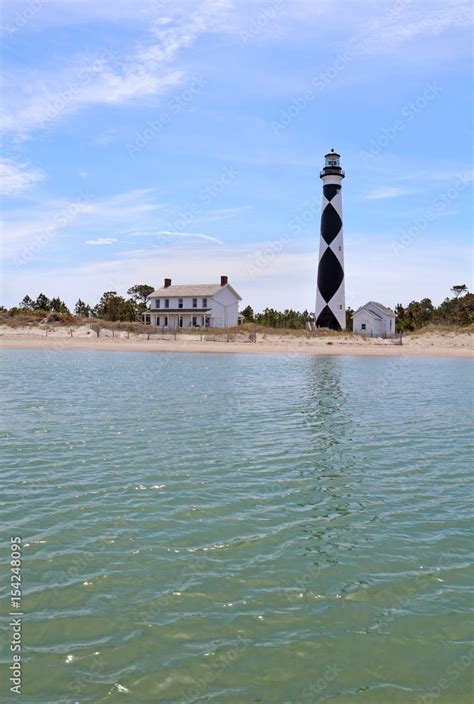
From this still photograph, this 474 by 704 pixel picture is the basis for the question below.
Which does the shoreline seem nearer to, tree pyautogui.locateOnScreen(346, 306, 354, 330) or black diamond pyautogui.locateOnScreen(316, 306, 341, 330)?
black diamond pyautogui.locateOnScreen(316, 306, 341, 330)

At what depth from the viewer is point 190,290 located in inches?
2778

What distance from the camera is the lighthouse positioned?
197ft

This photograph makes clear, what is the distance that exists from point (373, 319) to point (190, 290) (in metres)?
21.5

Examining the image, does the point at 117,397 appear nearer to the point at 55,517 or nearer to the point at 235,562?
the point at 55,517

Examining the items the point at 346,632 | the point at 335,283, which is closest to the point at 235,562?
the point at 346,632

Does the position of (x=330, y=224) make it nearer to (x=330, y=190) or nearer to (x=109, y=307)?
(x=330, y=190)

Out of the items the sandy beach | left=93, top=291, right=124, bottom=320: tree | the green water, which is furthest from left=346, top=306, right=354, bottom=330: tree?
the green water

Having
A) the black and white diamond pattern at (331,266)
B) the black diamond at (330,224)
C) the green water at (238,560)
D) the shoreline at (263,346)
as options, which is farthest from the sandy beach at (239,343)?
the green water at (238,560)

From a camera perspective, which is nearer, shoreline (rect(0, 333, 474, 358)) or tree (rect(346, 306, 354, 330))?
shoreline (rect(0, 333, 474, 358))

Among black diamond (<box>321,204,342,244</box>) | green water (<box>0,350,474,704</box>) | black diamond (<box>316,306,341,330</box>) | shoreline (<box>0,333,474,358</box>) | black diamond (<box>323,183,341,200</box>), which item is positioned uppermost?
black diamond (<box>323,183,341,200</box>)

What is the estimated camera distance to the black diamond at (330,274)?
5994cm

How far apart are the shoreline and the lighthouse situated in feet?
20.8

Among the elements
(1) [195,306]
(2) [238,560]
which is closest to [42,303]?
(1) [195,306]

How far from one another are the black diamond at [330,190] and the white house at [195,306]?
52.2ft
